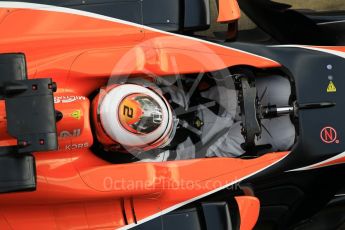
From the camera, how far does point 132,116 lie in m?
2.40

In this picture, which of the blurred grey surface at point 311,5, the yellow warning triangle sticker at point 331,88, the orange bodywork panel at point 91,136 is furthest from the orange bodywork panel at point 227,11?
the blurred grey surface at point 311,5

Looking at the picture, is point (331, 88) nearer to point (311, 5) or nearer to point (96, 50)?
point (311, 5)

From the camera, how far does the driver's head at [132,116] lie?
7.91ft

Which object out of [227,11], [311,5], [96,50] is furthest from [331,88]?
[96,50]

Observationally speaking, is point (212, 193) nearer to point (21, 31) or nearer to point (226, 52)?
point (226, 52)

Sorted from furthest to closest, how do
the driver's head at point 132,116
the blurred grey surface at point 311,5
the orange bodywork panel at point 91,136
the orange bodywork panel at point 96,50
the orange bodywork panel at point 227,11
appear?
the blurred grey surface at point 311,5, the orange bodywork panel at point 227,11, the orange bodywork panel at point 96,50, the orange bodywork panel at point 91,136, the driver's head at point 132,116

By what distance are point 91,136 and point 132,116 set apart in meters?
0.29

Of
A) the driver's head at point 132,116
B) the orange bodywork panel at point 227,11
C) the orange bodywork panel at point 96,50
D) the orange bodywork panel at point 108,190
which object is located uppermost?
the orange bodywork panel at point 227,11

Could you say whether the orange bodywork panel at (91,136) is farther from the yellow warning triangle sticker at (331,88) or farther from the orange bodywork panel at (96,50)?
the yellow warning triangle sticker at (331,88)

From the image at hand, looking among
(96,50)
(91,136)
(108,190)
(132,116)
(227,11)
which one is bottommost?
(108,190)

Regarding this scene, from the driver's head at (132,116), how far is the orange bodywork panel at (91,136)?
0.11 m

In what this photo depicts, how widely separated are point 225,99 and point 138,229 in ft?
2.90

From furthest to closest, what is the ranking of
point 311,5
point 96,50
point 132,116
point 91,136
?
point 311,5 < point 96,50 < point 91,136 < point 132,116

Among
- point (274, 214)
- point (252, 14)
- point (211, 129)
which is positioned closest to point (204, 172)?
point (211, 129)
